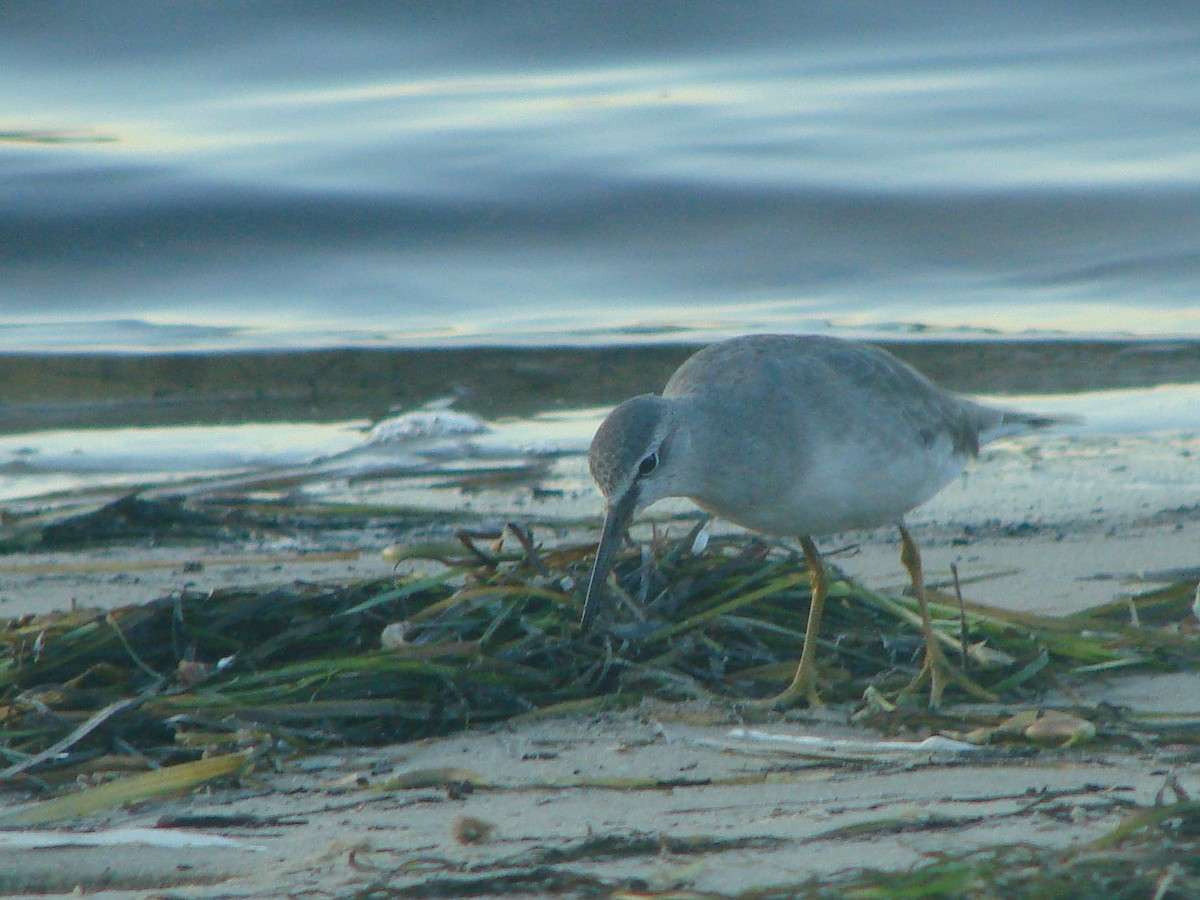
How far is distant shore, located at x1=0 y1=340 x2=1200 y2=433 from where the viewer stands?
772 cm

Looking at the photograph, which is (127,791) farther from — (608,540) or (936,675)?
(936,675)

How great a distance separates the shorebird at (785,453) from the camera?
3531mm

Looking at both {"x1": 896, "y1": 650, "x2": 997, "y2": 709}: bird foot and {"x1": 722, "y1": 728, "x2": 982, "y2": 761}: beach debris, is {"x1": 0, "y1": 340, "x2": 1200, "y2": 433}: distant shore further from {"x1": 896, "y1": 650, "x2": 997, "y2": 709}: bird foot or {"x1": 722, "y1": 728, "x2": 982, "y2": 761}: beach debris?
{"x1": 722, "y1": 728, "x2": 982, "y2": 761}: beach debris

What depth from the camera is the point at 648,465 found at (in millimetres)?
3508

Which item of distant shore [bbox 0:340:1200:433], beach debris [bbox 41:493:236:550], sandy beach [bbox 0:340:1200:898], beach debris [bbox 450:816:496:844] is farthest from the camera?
distant shore [bbox 0:340:1200:433]

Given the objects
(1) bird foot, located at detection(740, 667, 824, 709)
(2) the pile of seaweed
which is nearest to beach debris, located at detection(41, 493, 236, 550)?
(2) the pile of seaweed

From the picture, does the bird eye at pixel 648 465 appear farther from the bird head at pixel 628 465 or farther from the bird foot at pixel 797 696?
the bird foot at pixel 797 696

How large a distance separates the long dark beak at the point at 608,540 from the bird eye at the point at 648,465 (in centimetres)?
5

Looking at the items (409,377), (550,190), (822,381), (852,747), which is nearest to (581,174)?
(550,190)

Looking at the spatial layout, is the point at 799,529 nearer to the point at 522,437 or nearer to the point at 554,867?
the point at 554,867

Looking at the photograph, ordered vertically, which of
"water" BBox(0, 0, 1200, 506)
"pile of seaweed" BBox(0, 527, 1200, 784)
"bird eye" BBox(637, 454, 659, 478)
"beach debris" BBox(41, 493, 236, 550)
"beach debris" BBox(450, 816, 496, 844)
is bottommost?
"beach debris" BBox(450, 816, 496, 844)

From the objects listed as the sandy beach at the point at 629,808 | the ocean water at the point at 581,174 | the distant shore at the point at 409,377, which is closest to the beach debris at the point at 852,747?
the sandy beach at the point at 629,808

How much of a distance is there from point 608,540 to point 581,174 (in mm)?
8474

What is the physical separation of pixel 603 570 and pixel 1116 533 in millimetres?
2322
